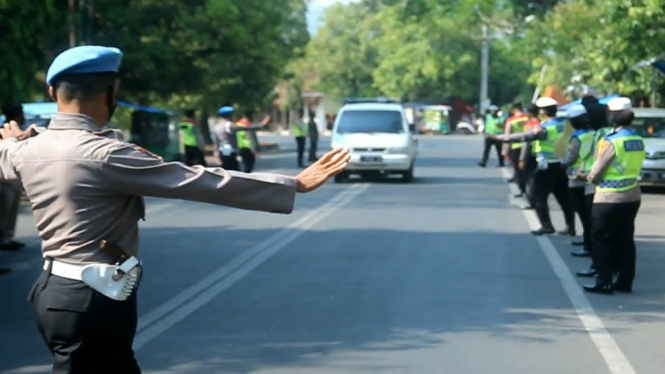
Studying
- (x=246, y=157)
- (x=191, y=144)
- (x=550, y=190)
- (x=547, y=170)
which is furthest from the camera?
(x=191, y=144)

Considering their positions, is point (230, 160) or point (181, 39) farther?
point (181, 39)

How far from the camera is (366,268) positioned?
1349 cm

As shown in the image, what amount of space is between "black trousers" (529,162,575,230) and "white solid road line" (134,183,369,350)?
3.20 meters

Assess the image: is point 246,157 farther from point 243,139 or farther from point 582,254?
point 582,254

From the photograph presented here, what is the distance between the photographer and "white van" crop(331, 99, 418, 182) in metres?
29.5

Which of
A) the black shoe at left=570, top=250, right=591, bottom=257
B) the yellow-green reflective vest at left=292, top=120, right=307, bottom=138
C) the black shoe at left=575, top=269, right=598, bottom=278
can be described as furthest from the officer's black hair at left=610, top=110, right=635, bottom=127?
the yellow-green reflective vest at left=292, top=120, right=307, bottom=138

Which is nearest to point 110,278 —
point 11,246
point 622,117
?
point 622,117

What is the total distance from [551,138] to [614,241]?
203 inches

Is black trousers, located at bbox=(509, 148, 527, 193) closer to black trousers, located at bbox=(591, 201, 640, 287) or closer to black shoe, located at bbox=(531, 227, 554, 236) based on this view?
black shoe, located at bbox=(531, 227, 554, 236)

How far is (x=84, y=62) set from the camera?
4.31 metres

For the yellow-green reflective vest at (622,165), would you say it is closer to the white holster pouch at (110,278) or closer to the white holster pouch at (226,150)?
the white holster pouch at (110,278)

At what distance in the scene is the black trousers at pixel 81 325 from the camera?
14.0 feet

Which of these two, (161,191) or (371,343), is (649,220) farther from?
(161,191)

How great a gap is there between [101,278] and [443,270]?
9332 millimetres
